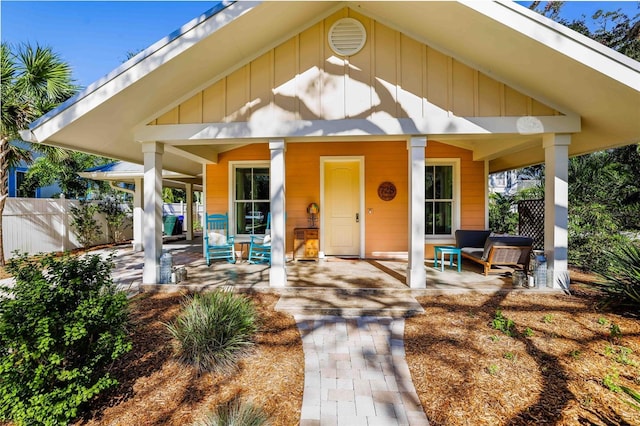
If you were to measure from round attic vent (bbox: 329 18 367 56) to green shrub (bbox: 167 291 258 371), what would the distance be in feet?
12.5

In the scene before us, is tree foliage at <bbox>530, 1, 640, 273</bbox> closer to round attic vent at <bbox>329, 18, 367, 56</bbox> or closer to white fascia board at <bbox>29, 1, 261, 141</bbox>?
round attic vent at <bbox>329, 18, 367, 56</bbox>

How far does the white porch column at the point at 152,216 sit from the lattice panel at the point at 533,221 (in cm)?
750

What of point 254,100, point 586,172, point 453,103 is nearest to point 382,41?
point 453,103

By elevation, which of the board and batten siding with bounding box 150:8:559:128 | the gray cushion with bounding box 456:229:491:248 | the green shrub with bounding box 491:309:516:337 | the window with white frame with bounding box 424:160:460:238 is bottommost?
the green shrub with bounding box 491:309:516:337

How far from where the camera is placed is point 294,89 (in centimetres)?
452

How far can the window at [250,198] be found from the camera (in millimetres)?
7004

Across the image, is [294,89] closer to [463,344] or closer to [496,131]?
[496,131]

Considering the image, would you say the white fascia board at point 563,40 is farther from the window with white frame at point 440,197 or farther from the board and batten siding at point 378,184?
the window with white frame at point 440,197

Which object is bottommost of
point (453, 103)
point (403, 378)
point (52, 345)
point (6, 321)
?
point (403, 378)

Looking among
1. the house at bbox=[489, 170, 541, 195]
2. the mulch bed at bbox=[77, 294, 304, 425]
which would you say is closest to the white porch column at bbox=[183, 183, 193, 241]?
the mulch bed at bbox=[77, 294, 304, 425]

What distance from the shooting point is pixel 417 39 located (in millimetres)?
4391

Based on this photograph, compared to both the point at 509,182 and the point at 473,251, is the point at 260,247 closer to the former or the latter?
the point at 473,251

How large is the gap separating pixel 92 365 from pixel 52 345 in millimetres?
315

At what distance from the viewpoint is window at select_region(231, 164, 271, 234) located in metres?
7.00
